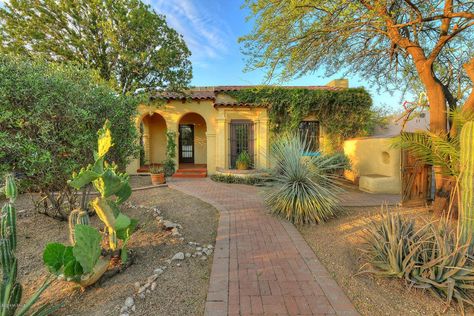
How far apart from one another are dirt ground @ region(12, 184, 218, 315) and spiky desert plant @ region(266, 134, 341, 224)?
164cm

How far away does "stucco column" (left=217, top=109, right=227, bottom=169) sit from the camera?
38.1ft

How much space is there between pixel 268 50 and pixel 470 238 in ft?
16.2

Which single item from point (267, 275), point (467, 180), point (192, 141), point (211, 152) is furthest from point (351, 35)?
point (192, 141)

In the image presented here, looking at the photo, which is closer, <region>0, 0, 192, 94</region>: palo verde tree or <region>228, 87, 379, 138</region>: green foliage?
<region>0, 0, 192, 94</region>: palo verde tree

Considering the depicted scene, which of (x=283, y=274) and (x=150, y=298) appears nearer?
(x=150, y=298)

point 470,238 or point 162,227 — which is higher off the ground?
point 470,238

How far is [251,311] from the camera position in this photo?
2.32 metres

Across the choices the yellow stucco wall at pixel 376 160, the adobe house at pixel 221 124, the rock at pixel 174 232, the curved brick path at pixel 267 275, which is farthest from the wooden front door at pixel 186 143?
the rock at pixel 174 232

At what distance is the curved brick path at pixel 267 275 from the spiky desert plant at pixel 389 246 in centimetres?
68

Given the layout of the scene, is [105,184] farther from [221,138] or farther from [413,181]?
[221,138]

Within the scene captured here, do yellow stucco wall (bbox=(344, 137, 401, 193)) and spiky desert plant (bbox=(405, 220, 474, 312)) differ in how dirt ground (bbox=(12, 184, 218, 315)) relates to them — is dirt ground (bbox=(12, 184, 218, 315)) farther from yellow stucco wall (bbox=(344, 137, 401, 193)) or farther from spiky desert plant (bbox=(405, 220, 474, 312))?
yellow stucco wall (bbox=(344, 137, 401, 193))

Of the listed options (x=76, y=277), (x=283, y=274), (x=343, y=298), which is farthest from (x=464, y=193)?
(x=76, y=277)

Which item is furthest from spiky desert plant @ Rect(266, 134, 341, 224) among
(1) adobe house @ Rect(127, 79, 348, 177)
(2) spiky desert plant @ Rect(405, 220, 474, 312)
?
(1) adobe house @ Rect(127, 79, 348, 177)

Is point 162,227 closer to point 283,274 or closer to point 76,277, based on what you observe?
point 76,277
